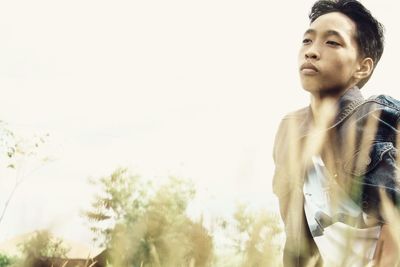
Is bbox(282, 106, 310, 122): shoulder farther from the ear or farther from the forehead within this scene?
the forehead

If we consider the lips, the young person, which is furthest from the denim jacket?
the lips

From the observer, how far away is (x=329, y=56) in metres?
2.52

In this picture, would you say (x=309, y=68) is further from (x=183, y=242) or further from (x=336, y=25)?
(x=183, y=242)

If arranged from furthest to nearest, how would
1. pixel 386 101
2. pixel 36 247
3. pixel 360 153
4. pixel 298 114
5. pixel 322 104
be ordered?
pixel 298 114 < pixel 322 104 < pixel 386 101 < pixel 360 153 < pixel 36 247

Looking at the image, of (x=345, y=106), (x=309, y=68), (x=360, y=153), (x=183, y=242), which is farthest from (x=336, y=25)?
(x=183, y=242)

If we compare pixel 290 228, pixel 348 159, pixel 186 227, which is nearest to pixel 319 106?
pixel 348 159

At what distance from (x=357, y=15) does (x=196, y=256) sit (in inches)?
88.0

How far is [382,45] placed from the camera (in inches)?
116

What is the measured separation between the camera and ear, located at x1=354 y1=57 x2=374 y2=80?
2723 millimetres

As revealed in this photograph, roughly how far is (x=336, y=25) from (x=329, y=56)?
0.79 ft

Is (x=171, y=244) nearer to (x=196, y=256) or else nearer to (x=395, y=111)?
(x=196, y=256)

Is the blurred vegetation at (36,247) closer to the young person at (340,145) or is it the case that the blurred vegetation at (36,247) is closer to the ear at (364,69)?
the young person at (340,145)

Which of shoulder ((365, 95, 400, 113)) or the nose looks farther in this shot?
the nose

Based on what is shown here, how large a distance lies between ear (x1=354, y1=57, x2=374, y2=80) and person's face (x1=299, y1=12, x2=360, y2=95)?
0.03 metres
